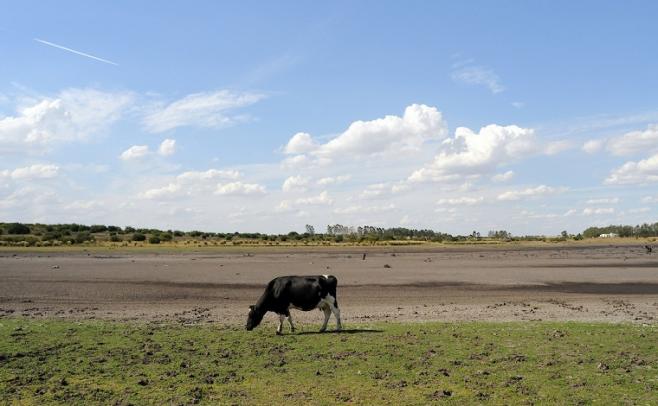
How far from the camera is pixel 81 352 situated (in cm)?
1332

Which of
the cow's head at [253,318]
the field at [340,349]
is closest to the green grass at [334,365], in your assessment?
the field at [340,349]

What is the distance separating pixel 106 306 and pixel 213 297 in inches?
196

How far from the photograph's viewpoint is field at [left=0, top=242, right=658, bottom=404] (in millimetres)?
10055

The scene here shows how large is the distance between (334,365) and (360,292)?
664 inches

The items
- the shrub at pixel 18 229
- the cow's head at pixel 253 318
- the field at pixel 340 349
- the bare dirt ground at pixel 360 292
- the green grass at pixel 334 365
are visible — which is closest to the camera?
the green grass at pixel 334 365

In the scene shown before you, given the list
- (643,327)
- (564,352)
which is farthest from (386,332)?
(643,327)

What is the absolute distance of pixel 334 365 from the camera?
12.1m

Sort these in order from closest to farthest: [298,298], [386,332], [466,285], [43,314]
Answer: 1. [386,332]
2. [298,298]
3. [43,314]
4. [466,285]

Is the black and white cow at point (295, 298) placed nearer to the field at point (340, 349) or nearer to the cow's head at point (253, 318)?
the cow's head at point (253, 318)

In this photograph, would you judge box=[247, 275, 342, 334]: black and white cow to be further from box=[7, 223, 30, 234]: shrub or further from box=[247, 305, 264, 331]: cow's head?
box=[7, 223, 30, 234]: shrub

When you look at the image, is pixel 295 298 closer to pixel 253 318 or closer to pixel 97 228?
pixel 253 318

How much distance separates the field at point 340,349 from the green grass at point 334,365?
0.04 metres

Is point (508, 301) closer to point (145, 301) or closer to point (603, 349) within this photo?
point (603, 349)

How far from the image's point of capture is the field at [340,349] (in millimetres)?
10055
